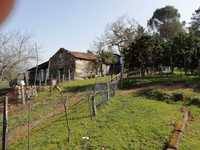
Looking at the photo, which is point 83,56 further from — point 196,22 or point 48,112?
point 48,112

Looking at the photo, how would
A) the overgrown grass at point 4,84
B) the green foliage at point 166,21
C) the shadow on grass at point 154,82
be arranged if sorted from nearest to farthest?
the shadow on grass at point 154,82, the overgrown grass at point 4,84, the green foliage at point 166,21

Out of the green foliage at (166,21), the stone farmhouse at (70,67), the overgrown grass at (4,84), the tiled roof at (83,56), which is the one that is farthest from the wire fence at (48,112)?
the green foliage at (166,21)

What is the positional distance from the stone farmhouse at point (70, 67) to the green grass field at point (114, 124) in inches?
956

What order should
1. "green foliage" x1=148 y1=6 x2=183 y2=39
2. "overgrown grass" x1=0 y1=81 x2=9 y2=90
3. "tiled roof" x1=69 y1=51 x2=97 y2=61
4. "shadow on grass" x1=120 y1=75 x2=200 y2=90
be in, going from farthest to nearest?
"green foliage" x1=148 y1=6 x2=183 y2=39
"tiled roof" x1=69 y1=51 x2=97 y2=61
"overgrown grass" x1=0 y1=81 x2=9 y2=90
"shadow on grass" x1=120 y1=75 x2=200 y2=90

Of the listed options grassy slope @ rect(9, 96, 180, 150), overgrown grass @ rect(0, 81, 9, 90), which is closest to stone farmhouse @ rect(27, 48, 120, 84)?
overgrown grass @ rect(0, 81, 9, 90)

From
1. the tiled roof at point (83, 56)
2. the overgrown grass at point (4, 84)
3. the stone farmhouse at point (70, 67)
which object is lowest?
the overgrown grass at point (4, 84)

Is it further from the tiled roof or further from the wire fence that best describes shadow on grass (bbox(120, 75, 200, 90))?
the tiled roof

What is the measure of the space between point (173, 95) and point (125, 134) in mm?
9726

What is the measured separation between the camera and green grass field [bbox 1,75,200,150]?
14.3 m

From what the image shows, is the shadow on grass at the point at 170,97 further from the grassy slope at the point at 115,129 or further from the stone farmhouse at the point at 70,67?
the stone farmhouse at the point at 70,67

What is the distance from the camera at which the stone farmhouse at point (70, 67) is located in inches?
1960

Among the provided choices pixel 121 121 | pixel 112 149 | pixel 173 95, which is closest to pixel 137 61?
pixel 173 95

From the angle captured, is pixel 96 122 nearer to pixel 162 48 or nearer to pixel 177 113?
pixel 177 113

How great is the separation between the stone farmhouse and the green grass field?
79.7ft
